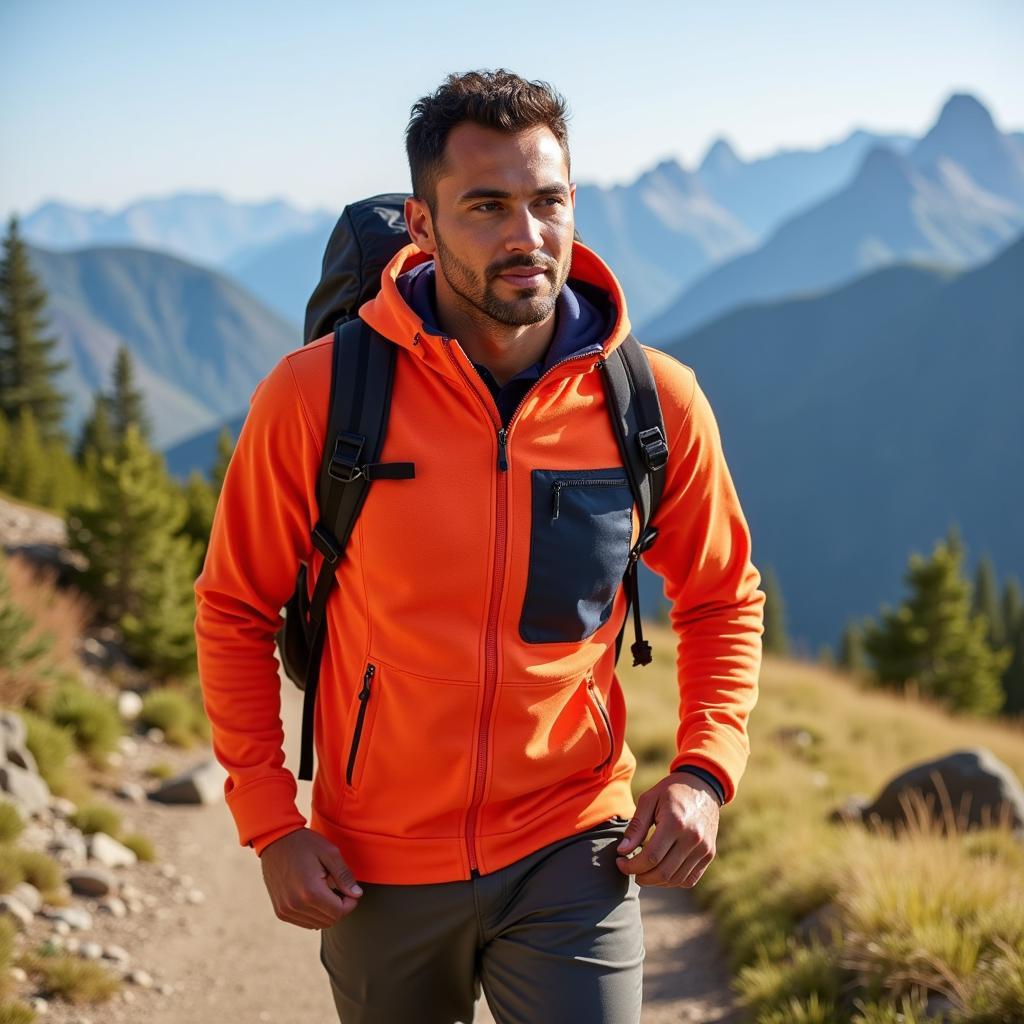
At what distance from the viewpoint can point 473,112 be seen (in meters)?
2.42

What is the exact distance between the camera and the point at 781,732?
12438mm

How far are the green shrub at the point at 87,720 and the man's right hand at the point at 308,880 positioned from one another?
6830 mm

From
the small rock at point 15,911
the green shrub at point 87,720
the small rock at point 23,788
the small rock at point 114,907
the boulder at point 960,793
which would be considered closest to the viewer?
the small rock at point 15,911

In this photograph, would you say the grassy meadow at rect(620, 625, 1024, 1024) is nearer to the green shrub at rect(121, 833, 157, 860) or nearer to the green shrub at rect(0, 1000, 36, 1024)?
the green shrub at rect(0, 1000, 36, 1024)

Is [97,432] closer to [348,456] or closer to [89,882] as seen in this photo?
[89,882]

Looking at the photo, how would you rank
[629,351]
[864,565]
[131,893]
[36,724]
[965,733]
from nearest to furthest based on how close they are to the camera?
[629,351]
[131,893]
[36,724]
[965,733]
[864,565]

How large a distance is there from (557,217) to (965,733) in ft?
49.4

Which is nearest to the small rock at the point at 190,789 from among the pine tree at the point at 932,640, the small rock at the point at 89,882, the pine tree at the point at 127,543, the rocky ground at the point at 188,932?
the rocky ground at the point at 188,932

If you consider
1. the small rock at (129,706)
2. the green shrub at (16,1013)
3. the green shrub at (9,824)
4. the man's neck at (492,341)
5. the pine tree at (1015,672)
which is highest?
the man's neck at (492,341)

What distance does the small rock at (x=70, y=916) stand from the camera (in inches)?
232

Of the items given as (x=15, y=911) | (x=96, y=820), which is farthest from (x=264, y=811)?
(x=96, y=820)

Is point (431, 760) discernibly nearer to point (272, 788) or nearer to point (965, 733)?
point (272, 788)

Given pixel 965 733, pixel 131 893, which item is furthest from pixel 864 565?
pixel 131 893

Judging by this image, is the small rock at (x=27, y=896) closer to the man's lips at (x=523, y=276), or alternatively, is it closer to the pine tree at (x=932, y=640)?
the man's lips at (x=523, y=276)
